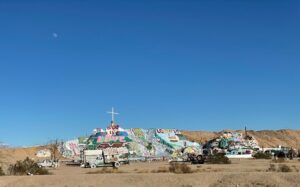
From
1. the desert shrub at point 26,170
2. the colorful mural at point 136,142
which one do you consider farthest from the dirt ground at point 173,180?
the colorful mural at point 136,142

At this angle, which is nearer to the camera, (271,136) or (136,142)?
(136,142)

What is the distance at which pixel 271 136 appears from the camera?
599 feet

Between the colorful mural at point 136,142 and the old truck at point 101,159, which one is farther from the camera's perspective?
the colorful mural at point 136,142

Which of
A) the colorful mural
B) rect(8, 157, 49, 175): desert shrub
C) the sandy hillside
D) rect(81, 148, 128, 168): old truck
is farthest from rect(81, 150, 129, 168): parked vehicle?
the sandy hillside

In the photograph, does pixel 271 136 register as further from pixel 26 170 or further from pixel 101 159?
pixel 26 170

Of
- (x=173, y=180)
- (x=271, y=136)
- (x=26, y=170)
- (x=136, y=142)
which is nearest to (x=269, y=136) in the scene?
(x=271, y=136)

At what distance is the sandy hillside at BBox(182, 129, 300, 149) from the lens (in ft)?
554

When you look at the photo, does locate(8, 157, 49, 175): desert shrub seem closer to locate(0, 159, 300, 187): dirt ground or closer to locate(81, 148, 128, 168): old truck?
locate(0, 159, 300, 187): dirt ground

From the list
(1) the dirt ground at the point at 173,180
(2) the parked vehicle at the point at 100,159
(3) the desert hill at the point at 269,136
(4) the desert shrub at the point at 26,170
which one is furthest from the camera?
Result: (3) the desert hill at the point at 269,136

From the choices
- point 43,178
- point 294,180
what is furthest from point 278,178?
point 43,178

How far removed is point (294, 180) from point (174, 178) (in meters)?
7.19

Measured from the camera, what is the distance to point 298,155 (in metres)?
93.9

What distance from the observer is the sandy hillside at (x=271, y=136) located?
169 meters

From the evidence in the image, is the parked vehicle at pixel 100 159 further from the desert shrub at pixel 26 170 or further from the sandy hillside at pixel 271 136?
the sandy hillside at pixel 271 136
